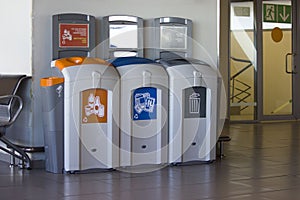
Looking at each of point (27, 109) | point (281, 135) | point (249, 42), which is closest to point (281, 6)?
point (249, 42)

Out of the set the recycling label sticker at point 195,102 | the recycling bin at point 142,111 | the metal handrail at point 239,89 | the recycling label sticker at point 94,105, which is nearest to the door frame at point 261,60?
the metal handrail at point 239,89

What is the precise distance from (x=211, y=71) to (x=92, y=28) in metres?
1.27

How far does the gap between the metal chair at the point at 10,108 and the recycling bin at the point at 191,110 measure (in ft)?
4.72

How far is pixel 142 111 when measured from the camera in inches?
247

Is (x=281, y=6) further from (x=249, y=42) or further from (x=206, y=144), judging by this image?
(x=206, y=144)

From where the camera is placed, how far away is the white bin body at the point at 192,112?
21.1 ft

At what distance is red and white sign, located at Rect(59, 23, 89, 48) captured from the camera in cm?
647

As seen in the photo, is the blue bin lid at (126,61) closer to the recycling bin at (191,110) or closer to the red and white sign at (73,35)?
the recycling bin at (191,110)

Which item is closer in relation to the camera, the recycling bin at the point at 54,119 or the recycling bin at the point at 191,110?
the recycling bin at the point at 54,119

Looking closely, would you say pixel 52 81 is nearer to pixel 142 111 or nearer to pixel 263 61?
pixel 142 111

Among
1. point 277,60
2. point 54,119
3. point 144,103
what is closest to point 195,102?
point 144,103

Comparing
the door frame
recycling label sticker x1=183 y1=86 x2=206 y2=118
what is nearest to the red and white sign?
recycling label sticker x1=183 y1=86 x2=206 y2=118

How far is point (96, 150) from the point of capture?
6059 mm

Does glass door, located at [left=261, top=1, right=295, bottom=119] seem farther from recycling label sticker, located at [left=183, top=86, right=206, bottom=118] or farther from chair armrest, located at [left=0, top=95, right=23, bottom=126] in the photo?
chair armrest, located at [left=0, top=95, right=23, bottom=126]
